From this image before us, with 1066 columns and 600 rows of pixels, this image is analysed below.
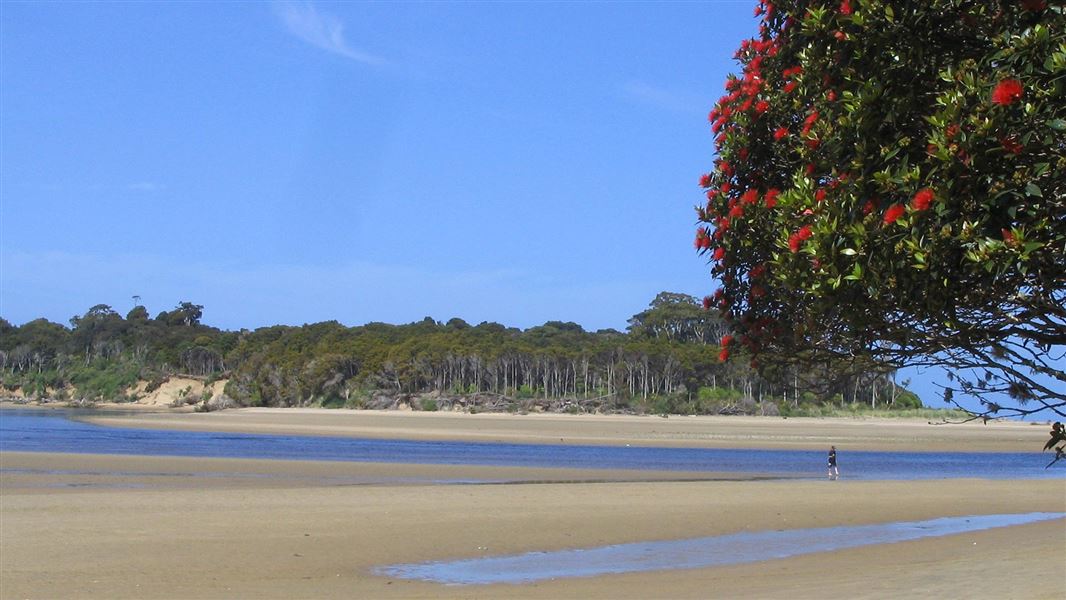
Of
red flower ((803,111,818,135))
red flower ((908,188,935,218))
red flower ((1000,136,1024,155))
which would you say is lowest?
red flower ((908,188,935,218))

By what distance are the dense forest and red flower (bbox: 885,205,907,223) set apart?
6007cm

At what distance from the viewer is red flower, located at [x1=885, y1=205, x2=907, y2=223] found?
16.3 ft

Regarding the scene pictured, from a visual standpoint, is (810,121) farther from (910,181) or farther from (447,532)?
(447,532)

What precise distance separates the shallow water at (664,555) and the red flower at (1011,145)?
33.4ft

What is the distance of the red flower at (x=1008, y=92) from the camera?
4.48 m

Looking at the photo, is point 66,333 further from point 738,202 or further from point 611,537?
point 738,202

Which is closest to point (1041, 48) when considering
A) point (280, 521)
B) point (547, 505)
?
point (280, 521)

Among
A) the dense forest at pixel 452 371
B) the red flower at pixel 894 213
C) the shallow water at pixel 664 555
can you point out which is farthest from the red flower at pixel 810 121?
the dense forest at pixel 452 371

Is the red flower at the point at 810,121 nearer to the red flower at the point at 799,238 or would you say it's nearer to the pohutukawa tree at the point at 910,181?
the pohutukawa tree at the point at 910,181

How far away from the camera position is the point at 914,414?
73.8 m

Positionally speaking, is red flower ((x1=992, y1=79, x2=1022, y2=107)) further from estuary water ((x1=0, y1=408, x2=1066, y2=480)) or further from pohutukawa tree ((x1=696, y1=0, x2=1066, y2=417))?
estuary water ((x1=0, y1=408, x2=1066, y2=480))

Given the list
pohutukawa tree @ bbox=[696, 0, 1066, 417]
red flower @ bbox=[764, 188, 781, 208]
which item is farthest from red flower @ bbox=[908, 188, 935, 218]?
red flower @ bbox=[764, 188, 781, 208]

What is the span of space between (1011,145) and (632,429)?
56453mm

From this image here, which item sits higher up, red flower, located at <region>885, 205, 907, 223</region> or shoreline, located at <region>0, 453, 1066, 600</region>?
red flower, located at <region>885, 205, 907, 223</region>
